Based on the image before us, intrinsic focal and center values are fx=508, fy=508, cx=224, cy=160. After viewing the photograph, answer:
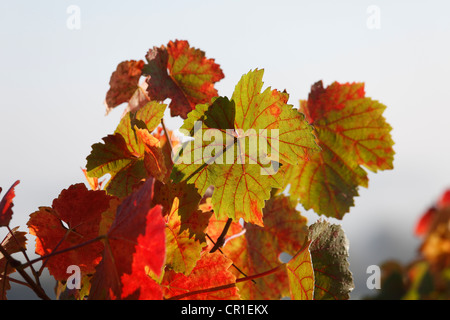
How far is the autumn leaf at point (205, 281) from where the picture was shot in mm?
494

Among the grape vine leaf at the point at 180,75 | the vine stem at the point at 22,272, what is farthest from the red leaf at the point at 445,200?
the vine stem at the point at 22,272

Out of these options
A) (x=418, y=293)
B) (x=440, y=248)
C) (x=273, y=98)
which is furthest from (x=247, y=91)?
(x=440, y=248)

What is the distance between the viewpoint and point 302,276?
470 millimetres

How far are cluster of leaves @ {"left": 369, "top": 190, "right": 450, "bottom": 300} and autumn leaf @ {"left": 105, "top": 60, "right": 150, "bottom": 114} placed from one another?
61.1 inches

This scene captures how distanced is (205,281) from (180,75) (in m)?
0.34

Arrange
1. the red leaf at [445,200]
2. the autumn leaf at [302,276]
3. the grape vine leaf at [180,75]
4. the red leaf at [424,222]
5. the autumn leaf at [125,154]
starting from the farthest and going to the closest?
the red leaf at [424,222] < the red leaf at [445,200] < the grape vine leaf at [180,75] < the autumn leaf at [125,154] < the autumn leaf at [302,276]

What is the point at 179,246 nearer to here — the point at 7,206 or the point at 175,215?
the point at 175,215

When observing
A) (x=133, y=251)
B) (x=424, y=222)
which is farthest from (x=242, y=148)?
(x=424, y=222)

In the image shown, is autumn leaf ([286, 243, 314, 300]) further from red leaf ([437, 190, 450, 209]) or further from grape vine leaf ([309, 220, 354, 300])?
red leaf ([437, 190, 450, 209])

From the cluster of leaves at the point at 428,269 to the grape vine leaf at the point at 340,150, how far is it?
1.37 meters

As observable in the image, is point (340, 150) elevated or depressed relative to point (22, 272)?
elevated

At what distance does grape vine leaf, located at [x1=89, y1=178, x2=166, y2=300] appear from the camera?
344 mm

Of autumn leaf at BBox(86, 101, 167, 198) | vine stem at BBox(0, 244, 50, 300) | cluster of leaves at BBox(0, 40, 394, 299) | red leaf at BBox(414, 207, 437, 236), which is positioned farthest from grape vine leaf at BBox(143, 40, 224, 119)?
red leaf at BBox(414, 207, 437, 236)

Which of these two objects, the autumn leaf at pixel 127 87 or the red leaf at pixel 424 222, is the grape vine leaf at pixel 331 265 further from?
the red leaf at pixel 424 222
